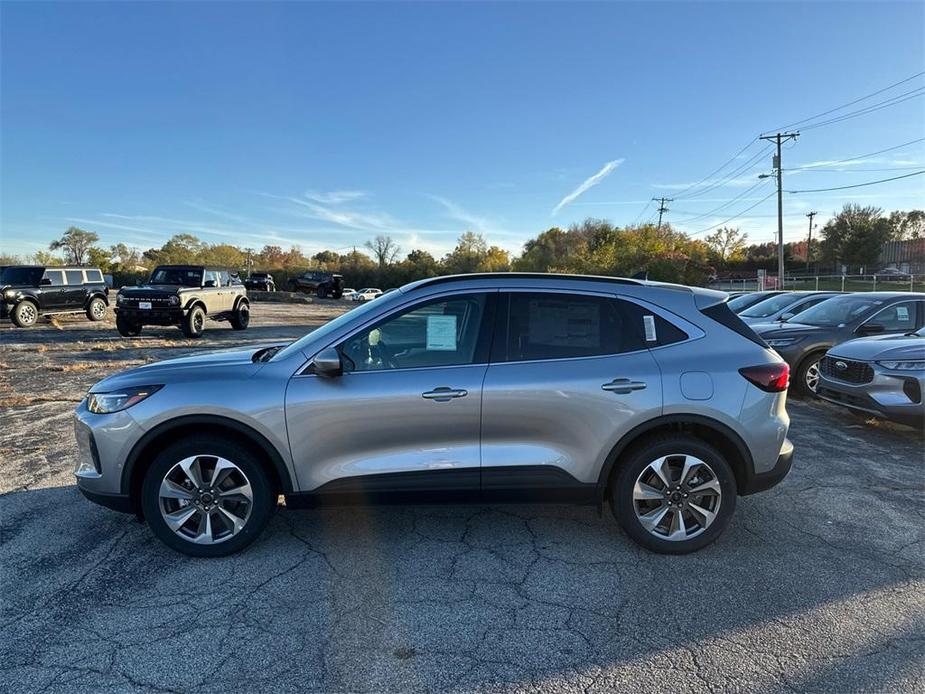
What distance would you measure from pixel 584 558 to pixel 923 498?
317cm

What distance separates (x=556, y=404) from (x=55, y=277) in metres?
19.2

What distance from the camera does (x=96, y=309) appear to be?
18.0 meters

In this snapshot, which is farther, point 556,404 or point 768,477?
point 768,477

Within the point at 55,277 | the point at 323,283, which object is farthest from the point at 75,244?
the point at 55,277

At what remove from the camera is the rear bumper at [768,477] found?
3361 millimetres

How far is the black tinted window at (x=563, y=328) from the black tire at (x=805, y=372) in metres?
5.95

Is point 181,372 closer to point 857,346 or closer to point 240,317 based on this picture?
point 857,346

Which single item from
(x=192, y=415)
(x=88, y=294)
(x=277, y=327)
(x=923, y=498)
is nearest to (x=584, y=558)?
(x=192, y=415)

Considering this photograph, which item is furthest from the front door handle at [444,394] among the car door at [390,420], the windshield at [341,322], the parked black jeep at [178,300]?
the parked black jeep at [178,300]

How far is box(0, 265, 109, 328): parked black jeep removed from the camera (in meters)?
15.8

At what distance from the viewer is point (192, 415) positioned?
3.13m

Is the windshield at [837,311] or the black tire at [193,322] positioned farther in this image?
the black tire at [193,322]

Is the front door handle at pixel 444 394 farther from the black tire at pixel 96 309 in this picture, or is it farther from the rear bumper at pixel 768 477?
the black tire at pixel 96 309

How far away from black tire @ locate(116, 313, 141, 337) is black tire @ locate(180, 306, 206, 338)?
1.25 meters
